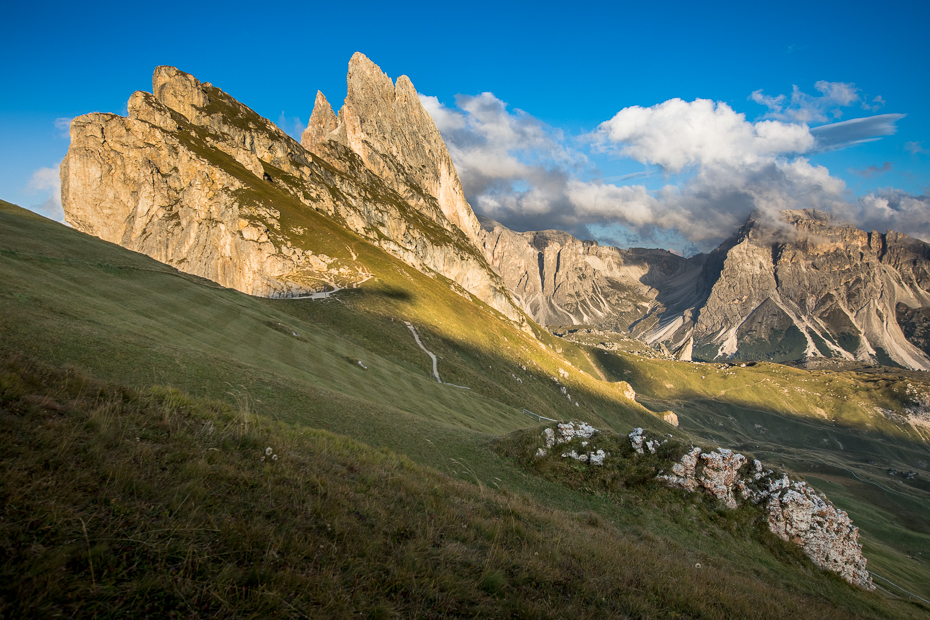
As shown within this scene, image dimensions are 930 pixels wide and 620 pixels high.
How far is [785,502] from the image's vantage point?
18.0 m

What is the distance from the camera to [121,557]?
3738 millimetres

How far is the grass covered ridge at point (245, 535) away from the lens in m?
3.61

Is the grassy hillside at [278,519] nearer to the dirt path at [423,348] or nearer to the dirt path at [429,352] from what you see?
the dirt path at [429,352]

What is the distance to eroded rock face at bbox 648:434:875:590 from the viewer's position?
17.2 m

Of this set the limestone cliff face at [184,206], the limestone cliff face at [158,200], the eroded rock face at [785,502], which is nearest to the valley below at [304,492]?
the eroded rock face at [785,502]

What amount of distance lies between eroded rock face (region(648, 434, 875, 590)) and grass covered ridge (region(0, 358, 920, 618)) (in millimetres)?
9709

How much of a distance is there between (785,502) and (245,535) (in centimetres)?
2309

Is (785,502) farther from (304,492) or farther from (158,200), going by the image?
(158,200)

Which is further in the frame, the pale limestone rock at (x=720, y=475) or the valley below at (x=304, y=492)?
the pale limestone rock at (x=720, y=475)

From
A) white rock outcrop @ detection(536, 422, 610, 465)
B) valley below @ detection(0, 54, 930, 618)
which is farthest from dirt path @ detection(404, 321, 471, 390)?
white rock outcrop @ detection(536, 422, 610, 465)

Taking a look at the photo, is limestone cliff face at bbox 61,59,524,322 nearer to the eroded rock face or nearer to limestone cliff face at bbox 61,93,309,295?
limestone cliff face at bbox 61,93,309,295

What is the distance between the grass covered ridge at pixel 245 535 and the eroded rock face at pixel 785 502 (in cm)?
971

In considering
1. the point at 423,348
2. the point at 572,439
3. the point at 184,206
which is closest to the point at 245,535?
the point at 572,439

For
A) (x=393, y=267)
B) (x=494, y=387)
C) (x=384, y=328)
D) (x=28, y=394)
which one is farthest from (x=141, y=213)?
(x=28, y=394)
